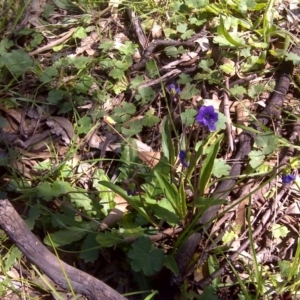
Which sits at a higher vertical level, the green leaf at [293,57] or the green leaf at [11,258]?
the green leaf at [293,57]

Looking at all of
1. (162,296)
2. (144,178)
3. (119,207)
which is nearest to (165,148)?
(144,178)

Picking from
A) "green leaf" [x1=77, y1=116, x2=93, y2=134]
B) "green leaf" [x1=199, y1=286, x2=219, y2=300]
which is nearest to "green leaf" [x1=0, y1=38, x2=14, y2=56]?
"green leaf" [x1=77, y1=116, x2=93, y2=134]

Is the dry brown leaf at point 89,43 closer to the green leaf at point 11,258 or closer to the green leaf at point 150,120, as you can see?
the green leaf at point 150,120

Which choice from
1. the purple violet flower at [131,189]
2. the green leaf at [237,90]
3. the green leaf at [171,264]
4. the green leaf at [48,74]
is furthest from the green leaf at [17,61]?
Result: the green leaf at [171,264]

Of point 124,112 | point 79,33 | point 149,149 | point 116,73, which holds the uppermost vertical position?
point 79,33

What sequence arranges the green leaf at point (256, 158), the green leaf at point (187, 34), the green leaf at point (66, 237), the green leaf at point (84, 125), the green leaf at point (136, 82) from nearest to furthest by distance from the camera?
1. the green leaf at point (66, 237)
2. the green leaf at point (256, 158)
3. the green leaf at point (84, 125)
4. the green leaf at point (136, 82)
5. the green leaf at point (187, 34)

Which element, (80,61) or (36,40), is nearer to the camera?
(80,61)

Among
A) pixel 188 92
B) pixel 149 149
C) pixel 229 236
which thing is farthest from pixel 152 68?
pixel 229 236

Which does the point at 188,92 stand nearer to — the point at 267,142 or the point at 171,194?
the point at 267,142
